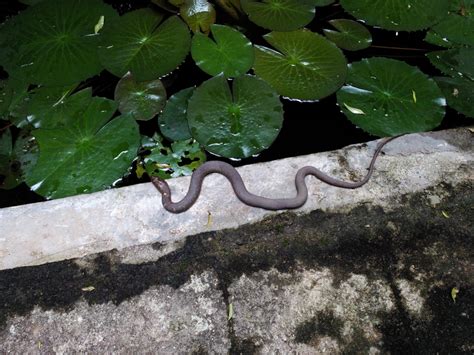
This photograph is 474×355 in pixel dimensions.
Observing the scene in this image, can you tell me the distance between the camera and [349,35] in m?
2.99

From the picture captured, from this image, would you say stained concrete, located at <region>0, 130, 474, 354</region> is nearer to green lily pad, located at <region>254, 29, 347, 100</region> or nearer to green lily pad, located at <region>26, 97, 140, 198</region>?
green lily pad, located at <region>26, 97, 140, 198</region>

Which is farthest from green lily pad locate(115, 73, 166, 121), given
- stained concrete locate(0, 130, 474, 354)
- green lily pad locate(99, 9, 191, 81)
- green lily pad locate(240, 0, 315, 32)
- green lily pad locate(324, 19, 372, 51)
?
green lily pad locate(324, 19, 372, 51)

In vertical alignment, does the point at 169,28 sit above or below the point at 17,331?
above

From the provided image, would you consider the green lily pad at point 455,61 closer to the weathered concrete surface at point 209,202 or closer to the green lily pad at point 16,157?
the weathered concrete surface at point 209,202

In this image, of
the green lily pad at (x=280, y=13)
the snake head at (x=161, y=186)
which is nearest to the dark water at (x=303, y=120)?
the green lily pad at (x=280, y=13)

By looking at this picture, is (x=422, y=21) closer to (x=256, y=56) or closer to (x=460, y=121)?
(x=460, y=121)

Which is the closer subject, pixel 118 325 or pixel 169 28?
pixel 118 325

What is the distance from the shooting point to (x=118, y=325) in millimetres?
1714

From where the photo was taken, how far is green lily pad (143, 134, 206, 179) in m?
2.60

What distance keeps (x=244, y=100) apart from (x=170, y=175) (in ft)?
1.96

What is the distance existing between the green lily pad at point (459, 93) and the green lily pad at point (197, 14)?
148 centimetres

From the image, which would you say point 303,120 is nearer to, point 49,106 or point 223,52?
point 223,52

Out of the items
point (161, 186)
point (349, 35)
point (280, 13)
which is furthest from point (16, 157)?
point (349, 35)

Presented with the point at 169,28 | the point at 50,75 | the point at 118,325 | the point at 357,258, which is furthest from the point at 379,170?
the point at 50,75
